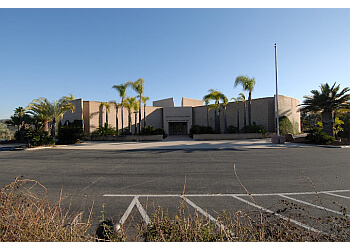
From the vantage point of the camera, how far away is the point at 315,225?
324 centimetres

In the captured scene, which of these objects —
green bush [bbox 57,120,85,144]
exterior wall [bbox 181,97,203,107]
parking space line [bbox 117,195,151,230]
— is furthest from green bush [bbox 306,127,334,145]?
green bush [bbox 57,120,85,144]

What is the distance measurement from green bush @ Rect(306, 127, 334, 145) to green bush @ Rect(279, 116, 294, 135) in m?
6.23

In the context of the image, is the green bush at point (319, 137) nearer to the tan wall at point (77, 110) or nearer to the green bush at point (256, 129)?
the green bush at point (256, 129)

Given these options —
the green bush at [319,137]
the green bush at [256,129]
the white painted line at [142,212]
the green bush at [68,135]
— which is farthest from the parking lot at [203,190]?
the green bush at [256,129]

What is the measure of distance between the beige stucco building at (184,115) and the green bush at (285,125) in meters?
0.88

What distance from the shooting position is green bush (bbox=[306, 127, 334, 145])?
1748 cm

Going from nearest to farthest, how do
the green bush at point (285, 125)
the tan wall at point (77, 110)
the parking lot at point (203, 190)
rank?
the parking lot at point (203, 190), the green bush at point (285, 125), the tan wall at point (77, 110)

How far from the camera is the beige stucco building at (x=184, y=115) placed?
2664cm

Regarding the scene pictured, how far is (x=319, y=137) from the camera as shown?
17.8m

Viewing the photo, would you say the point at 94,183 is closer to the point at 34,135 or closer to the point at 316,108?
the point at 34,135

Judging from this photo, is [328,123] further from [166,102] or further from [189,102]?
[166,102]

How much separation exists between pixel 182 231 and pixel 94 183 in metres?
4.86

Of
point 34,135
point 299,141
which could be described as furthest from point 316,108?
point 34,135

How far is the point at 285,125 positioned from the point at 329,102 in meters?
7.52
